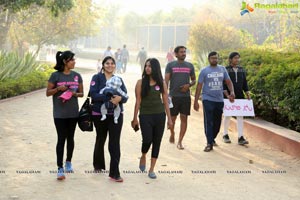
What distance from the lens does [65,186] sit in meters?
6.18

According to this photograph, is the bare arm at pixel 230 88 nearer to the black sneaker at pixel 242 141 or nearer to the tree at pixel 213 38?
the black sneaker at pixel 242 141

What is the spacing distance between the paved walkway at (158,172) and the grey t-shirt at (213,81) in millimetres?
950

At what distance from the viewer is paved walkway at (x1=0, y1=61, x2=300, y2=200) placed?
598cm

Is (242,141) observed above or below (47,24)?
below

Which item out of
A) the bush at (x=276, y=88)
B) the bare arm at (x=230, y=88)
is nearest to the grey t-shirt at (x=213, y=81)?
the bare arm at (x=230, y=88)

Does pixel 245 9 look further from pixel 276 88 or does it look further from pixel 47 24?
pixel 276 88

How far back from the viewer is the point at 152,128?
6691 millimetres

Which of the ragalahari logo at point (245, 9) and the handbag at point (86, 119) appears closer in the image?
the handbag at point (86, 119)

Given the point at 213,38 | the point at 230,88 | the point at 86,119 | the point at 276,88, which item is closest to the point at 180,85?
the point at 230,88

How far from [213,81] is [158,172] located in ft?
7.19

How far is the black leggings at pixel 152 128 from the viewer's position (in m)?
6.60

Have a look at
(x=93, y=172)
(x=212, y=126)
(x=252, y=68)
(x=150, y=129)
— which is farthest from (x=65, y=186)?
(x=252, y=68)

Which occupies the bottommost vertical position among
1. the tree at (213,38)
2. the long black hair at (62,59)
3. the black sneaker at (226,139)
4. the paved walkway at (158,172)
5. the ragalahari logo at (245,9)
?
the paved walkway at (158,172)

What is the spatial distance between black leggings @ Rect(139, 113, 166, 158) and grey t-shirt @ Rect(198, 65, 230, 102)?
6.73 ft
